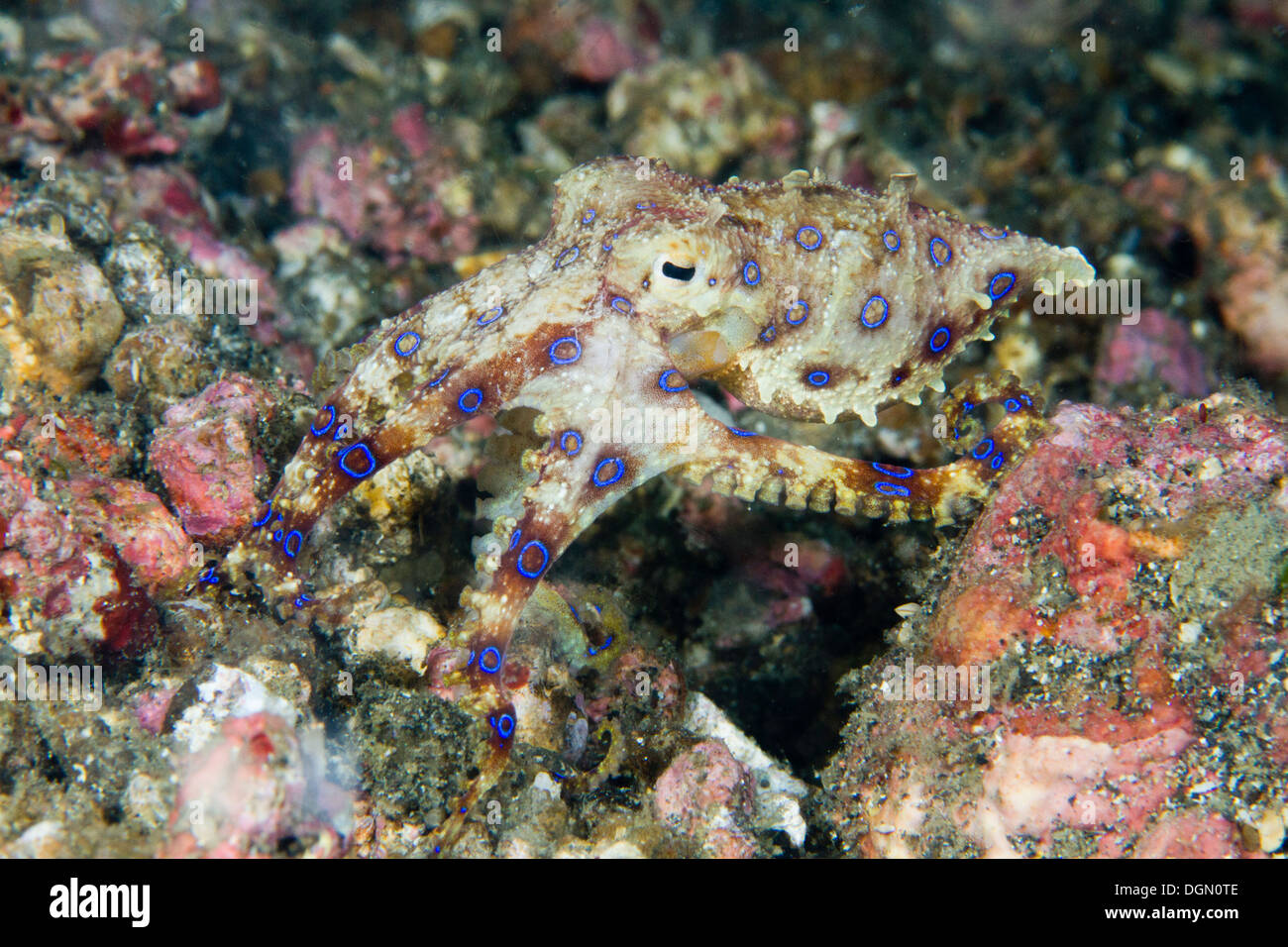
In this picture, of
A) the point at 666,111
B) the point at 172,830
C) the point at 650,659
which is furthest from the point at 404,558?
the point at 666,111

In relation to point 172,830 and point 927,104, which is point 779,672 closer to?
point 172,830

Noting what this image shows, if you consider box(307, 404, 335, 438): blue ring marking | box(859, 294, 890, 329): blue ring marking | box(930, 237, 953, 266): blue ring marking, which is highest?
box(930, 237, 953, 266): blue ring marking

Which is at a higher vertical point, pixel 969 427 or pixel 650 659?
pixel 969 427

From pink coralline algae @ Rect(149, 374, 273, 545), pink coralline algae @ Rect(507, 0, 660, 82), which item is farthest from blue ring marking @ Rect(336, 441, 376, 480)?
pink coralline algae @ Rect(507, 0, 660, 82)

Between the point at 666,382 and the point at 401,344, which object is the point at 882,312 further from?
the point at 401,344

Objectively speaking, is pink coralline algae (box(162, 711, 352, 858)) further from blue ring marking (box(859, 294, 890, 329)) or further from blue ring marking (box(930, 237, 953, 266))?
blue ring marking (box(930, 237, 953, 266))

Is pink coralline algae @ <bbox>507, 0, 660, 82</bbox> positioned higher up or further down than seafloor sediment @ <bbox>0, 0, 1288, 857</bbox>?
higher up
